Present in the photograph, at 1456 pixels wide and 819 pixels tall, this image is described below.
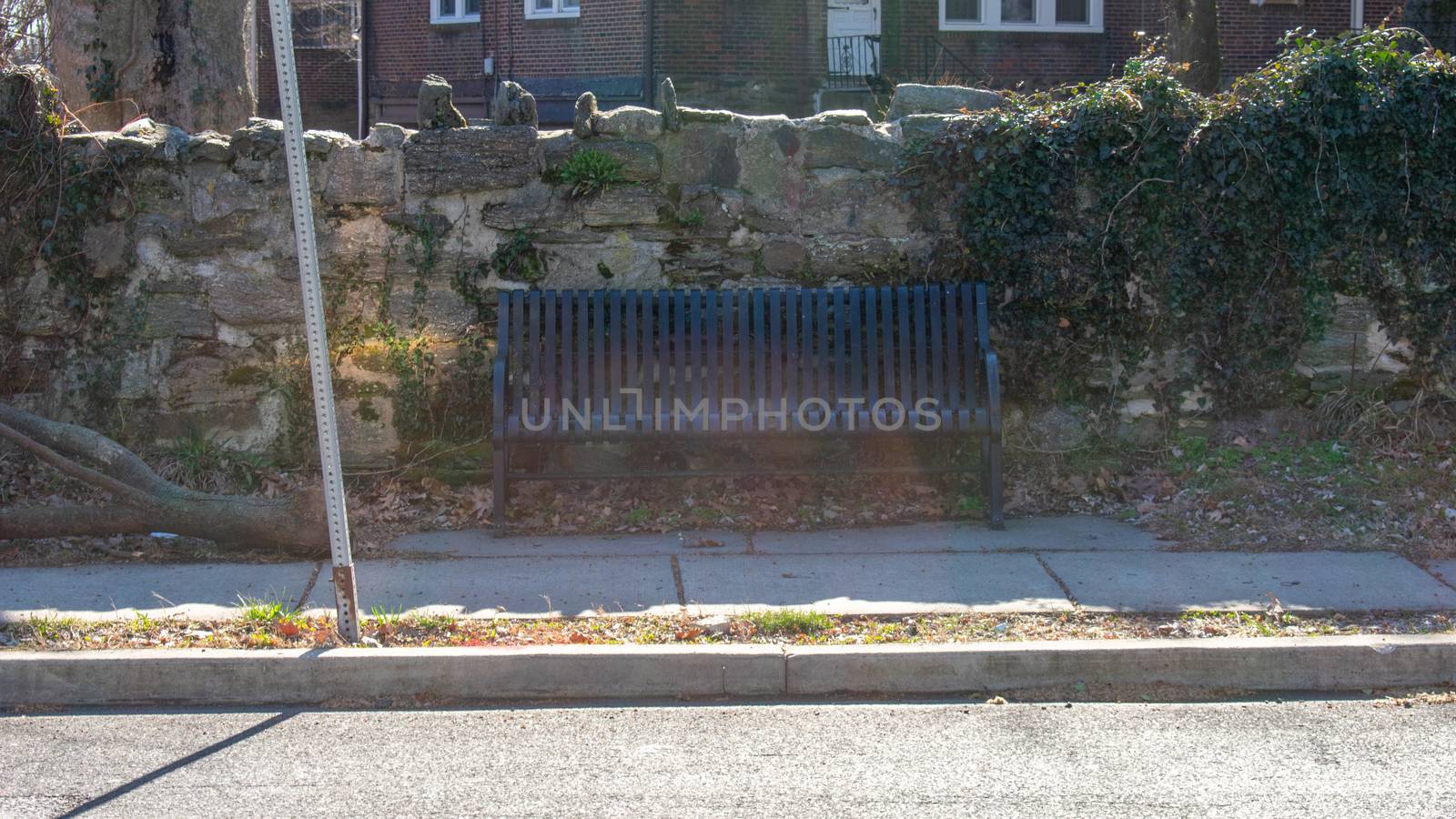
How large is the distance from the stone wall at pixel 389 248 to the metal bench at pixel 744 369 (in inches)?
20.1

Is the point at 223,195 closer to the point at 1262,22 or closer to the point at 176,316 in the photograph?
the point at 176,316

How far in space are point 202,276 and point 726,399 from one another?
3.09 metres

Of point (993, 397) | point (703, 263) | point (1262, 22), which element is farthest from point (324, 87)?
point (993, 397)

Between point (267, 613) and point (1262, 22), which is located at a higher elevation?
point (1262, 22)

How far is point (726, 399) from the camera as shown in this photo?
6801mm

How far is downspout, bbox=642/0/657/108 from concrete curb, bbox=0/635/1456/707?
14117 millimetres

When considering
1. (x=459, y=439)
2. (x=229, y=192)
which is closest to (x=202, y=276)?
(x=229, y=192)

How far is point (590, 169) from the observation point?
7.26 m

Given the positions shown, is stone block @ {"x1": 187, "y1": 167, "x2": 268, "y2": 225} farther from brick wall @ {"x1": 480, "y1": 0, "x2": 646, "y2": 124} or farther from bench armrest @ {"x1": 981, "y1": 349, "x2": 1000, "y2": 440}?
brick wall @ {"x1": 480, "y1": 0, "x2": 646, "y2": 124}

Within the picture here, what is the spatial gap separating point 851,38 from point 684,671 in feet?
50.2

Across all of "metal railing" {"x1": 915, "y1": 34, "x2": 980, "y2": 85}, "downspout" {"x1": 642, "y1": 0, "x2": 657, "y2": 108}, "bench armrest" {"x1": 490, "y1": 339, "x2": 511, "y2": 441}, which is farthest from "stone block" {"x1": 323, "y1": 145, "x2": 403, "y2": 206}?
"metal railing" {"x1": 915, "y1": 34, "x2": 980, "y2": 85}

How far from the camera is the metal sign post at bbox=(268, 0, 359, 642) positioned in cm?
471

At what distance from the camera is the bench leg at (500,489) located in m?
6.61

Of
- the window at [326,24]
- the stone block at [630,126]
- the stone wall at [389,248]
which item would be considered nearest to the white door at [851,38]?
the window at [326,24]
